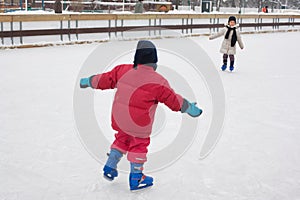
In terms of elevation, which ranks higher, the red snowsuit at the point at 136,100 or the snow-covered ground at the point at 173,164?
the red snowsuit at the point at 136,100

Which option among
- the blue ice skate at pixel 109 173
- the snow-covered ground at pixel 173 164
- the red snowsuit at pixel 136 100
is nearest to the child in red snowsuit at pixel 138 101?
the red snowsuit at pixel 136 100

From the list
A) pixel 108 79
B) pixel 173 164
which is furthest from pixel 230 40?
pixel 108 79

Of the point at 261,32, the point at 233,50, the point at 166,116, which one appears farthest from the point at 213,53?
the point at 261,32

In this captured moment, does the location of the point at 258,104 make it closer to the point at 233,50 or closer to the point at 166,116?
the point at 166,116

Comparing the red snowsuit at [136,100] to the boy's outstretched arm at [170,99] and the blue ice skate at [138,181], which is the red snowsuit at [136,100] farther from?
the blue ice skate at [138,181]

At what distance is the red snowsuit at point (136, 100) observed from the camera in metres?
2.81

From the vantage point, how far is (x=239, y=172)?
3.46m

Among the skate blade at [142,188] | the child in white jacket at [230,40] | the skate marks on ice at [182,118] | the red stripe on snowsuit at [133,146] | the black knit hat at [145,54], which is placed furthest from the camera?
the child in white jacket at [230,40]

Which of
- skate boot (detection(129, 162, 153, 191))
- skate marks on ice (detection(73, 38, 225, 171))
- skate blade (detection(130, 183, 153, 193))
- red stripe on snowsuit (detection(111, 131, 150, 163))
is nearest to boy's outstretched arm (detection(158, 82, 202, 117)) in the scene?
red stripe on snowsuit (detection(111, 131, 150, 163))

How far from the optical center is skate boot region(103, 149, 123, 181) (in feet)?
10.0

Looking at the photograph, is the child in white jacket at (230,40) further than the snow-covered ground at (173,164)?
Yes

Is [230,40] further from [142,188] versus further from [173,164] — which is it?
[142,188]

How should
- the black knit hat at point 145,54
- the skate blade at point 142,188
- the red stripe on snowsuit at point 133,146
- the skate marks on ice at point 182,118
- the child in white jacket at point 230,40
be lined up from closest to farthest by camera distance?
the black knit hat at point 145,54
the red stripe on snowsuit at point 133,146
the skate blade at point 142,188
the skate marks on ice at point 182,118
the child in white jacket at point 230,40

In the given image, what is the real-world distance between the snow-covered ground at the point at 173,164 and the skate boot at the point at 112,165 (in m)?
0.08
